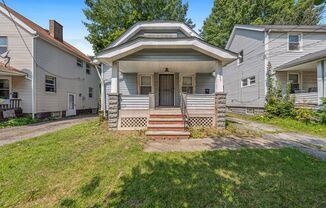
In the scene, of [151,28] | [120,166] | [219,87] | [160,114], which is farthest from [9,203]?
[151,28]

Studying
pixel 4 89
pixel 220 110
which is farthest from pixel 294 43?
pixel 4 89

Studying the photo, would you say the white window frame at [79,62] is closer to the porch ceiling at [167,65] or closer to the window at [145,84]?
the porch ceiling at [167,65]

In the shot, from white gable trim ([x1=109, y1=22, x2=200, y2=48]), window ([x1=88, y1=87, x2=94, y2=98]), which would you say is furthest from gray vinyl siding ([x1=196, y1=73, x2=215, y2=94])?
window ([x1=88, y1=87, x2=94, y2=98])

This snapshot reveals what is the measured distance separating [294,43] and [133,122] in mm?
12819

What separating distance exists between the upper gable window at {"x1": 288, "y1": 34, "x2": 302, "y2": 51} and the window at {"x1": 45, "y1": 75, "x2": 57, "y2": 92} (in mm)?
17670

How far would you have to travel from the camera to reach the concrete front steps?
6699 mm

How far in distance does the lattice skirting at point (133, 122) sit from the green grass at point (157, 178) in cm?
249

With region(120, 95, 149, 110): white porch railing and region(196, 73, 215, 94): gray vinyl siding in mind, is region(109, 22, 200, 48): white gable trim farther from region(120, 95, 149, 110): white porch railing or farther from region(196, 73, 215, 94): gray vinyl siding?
region(120, 95, 149, 110): white porch railing

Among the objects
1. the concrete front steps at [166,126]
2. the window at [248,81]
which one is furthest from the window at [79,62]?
the window at [248,81]

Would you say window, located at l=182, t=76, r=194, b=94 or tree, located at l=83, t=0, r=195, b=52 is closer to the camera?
window, located at l=182, t=76, r=194, b=94

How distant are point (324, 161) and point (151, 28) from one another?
33.2 feet

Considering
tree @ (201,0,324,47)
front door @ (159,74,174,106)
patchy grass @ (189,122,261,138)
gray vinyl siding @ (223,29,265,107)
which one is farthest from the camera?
tree @ (201,0,324,47)

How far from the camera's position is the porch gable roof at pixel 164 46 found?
24.6 ft

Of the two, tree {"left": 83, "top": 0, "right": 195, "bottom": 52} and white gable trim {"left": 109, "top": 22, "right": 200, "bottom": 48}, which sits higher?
tree {"left": 83, "top": 0, "right": 195, "bottom": 52}
